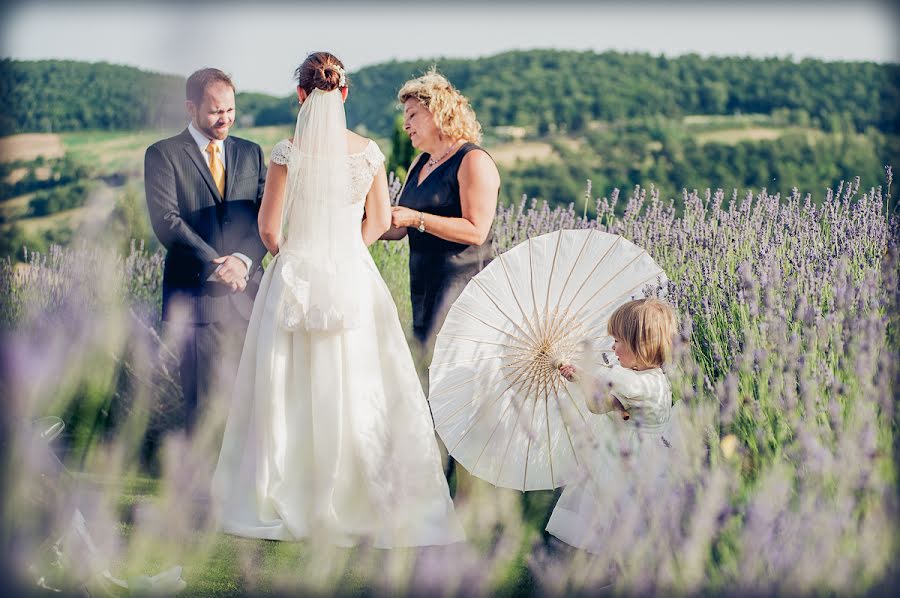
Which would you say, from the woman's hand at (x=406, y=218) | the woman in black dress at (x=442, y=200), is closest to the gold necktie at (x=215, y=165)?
the woman in black dress at (x=442, y=200)

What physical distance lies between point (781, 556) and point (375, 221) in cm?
208

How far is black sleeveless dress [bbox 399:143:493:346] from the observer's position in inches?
145

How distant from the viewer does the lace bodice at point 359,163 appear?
3.37 metres

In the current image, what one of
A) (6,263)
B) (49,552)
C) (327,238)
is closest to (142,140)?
(6,263)

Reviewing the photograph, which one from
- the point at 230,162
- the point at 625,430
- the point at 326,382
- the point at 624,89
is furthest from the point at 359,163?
the point at 624,89

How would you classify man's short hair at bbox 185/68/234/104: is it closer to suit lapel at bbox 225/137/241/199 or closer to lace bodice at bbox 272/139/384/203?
suit lapel at bbox 225/137/241/199

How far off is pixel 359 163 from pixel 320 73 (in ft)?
1.22

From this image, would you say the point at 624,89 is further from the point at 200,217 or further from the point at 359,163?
the point at 359,163

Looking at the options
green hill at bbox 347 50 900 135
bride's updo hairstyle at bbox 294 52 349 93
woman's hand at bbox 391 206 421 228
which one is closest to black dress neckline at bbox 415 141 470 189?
woman's hand at bbox 391 206 421 228

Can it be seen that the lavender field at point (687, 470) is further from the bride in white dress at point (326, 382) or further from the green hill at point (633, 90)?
the green hill at point (633, 90)

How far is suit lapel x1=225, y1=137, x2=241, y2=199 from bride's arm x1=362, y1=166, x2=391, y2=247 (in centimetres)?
87

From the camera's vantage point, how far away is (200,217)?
409 cm

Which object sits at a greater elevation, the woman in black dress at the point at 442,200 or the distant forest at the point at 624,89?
the distant forest at the point at 624,89

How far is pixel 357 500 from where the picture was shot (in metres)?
3.46
